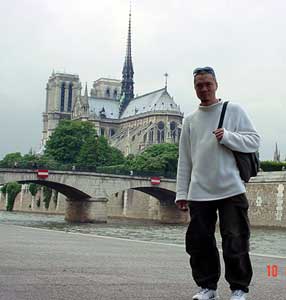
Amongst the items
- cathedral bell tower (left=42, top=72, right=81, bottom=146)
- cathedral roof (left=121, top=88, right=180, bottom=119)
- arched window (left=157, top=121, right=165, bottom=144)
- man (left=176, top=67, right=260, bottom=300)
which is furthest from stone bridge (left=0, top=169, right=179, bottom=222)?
cathedral bell tower (left=42, top=72, right=81, bottom=146)

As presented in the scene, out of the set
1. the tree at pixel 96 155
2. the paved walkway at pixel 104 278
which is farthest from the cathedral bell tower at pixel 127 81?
the paved walkway at pixel 104 278

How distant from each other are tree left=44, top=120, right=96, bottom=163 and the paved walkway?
73066 millimetres

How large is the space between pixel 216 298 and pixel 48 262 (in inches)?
142

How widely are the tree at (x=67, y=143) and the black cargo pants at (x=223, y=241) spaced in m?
77.1

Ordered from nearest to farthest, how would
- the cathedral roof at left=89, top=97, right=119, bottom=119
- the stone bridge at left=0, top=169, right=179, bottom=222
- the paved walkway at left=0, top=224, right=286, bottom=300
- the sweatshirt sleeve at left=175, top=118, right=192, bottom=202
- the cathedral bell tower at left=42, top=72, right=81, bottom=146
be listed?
1. the sweatshirt sleeve at left=175, top=118, right=192, bottom=202
2. the paved walkway at left=0, top=224, right=286, bottom=300
3. the stone bridge at left=0, top=169, right=179, bottom=222
4. the cathedral roof at left=89, top=97, right=119, bottom=119
5. the cathedral bell tower at left=42, top=72, right=81, bottom=146

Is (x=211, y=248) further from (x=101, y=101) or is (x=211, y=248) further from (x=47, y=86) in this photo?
(x=47, y=86)

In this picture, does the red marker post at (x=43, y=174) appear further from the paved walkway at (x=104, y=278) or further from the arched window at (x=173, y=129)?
the arched window at (x=173, y=129)

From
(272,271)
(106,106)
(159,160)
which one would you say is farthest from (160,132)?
(272,271)

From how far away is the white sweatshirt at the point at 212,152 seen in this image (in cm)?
500

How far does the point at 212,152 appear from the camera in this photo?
5.09 m

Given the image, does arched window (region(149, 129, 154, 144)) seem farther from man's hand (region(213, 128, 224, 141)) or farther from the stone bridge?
man's hand (region(213, 128, 224, 141))

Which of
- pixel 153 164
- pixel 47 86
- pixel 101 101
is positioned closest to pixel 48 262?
pixel 153 164

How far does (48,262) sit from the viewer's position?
8219 millimetres

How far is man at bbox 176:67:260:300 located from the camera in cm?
489
